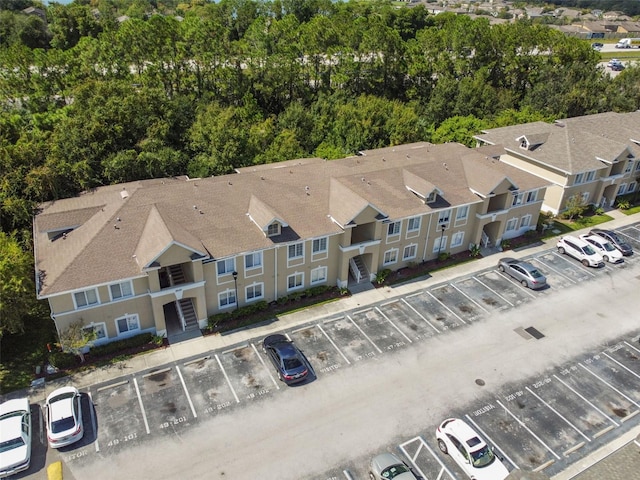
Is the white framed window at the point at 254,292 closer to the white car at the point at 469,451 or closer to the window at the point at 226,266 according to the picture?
the window at the point at 226,266

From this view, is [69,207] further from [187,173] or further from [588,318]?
[588,318]

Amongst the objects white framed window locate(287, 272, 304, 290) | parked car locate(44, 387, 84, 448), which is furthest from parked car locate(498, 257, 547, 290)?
parked car locate(44, 387, 84, 448)

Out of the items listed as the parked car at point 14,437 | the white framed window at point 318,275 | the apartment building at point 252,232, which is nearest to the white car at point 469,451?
the apartment building at point 252,232

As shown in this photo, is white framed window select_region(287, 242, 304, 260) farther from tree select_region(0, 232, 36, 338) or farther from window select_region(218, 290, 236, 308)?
tree select_region(0, 232, 36, 338)

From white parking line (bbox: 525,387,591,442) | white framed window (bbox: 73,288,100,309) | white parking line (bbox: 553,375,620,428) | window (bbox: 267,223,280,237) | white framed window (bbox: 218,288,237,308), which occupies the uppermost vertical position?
window (bbox: 267,223,280,237)

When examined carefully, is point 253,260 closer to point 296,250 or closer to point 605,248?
point 296,250

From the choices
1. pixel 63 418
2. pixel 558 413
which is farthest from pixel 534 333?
pixel 63 418
